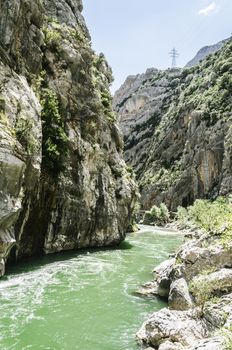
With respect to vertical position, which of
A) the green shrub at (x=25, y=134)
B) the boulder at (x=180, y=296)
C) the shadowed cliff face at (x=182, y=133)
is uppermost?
the shadowed cliff face at (x=182, y=133)

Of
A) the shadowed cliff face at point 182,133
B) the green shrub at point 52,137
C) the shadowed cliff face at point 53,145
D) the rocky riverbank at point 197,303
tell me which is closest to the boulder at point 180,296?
the rocky riverbank at point 197,303

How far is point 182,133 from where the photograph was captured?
13412cm

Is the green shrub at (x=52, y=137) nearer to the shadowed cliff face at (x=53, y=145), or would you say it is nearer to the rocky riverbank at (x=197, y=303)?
the shadowed cliff face at (x=53, y=145)

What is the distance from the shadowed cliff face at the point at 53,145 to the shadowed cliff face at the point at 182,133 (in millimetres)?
49472

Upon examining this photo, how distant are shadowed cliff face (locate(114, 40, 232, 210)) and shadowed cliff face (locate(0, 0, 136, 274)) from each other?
49.5 m

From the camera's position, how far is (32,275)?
97.3 ft

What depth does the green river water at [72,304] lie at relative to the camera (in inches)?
705

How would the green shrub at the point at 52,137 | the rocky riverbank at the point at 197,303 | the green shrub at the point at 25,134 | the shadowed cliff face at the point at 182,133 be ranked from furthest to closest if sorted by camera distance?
1. the shadowed cliff face at the point at 182,133
2. the green shrub at the point at 52,137
3. the green shrub at the point at 25,134
4. the rocky riverbank at the point at 197,303

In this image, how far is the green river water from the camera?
17.9 m

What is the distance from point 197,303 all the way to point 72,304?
7.69m

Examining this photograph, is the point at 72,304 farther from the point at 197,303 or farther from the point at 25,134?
the point at 25,134

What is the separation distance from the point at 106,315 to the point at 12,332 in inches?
211

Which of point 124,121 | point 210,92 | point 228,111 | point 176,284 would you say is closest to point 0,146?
point 176,284

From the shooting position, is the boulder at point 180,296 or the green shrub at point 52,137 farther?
the green shrub at point 52,137
